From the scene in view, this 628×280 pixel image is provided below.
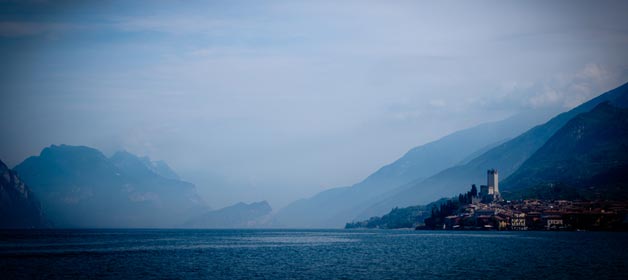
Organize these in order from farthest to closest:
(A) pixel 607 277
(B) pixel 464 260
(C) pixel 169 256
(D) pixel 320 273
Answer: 1. (C) pixel 169 256
2. (B) pixel 464 260
3. (D) pixel 320 273
4. (A) pixel 607 277

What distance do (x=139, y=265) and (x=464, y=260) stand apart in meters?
42.6

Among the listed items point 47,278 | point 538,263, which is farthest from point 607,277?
point 47,278

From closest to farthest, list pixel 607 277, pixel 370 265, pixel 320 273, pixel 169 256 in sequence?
pixel 607 277 → pixel 320 273 → pixel 370 265 → pixel 169 256

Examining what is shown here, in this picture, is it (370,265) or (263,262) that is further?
(263,262)

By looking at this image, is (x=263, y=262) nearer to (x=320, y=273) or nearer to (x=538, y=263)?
(x=320, y=273)

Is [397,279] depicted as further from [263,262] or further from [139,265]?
[139,265]

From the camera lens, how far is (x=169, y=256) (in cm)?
10012

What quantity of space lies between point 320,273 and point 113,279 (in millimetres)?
21783

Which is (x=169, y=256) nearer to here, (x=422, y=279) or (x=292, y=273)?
(x=292, y=273)

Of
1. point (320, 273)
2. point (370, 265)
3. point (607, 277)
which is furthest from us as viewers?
point (370, 265)

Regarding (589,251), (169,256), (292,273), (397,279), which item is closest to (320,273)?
(292,273)

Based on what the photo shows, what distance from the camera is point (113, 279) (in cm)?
6594

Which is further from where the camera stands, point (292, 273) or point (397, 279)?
A: point (292, 273)

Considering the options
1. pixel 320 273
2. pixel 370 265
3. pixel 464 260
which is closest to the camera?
pixel 320 273
